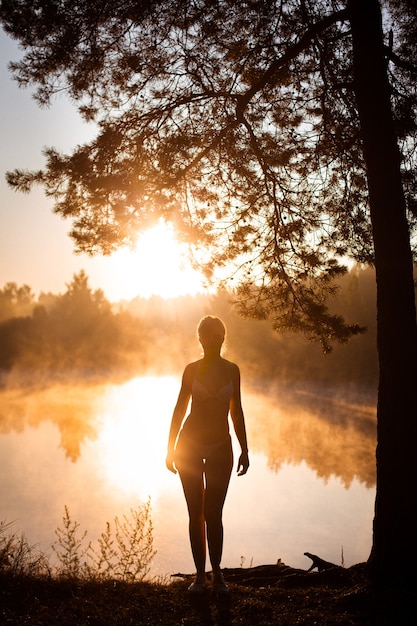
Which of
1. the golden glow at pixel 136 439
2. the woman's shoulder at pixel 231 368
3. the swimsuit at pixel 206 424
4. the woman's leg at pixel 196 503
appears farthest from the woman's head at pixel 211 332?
the golden glow at pixel 136 439

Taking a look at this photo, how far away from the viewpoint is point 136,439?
2294cm

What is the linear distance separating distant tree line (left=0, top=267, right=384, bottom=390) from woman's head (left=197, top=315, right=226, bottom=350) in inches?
1418

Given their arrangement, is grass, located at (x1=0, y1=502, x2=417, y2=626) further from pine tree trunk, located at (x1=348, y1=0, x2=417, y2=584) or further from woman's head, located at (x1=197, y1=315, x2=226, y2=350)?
woman's head, located at (x1=197, y1=315, x2=226, y2=350)

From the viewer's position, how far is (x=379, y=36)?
177 inches

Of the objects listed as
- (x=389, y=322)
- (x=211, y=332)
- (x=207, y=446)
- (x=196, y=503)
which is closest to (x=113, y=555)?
(x=196, y=503)

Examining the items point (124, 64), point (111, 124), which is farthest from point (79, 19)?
point (111, 124)

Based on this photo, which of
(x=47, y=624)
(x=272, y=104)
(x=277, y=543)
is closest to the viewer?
(x=47, y=624)

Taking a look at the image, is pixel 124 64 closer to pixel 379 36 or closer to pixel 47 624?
pixel 379 36

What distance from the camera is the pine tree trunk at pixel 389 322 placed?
4.02 meters

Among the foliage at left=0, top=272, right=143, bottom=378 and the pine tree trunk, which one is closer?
the pine tree trunk

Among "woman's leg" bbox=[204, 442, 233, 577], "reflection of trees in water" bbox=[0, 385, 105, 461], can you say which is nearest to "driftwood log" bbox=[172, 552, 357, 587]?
"woman's leg" bbox=[204, 442, 233, 577]

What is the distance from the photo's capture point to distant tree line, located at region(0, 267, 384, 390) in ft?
150

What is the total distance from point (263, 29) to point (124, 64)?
5.13ft

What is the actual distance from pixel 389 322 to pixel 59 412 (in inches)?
1063
